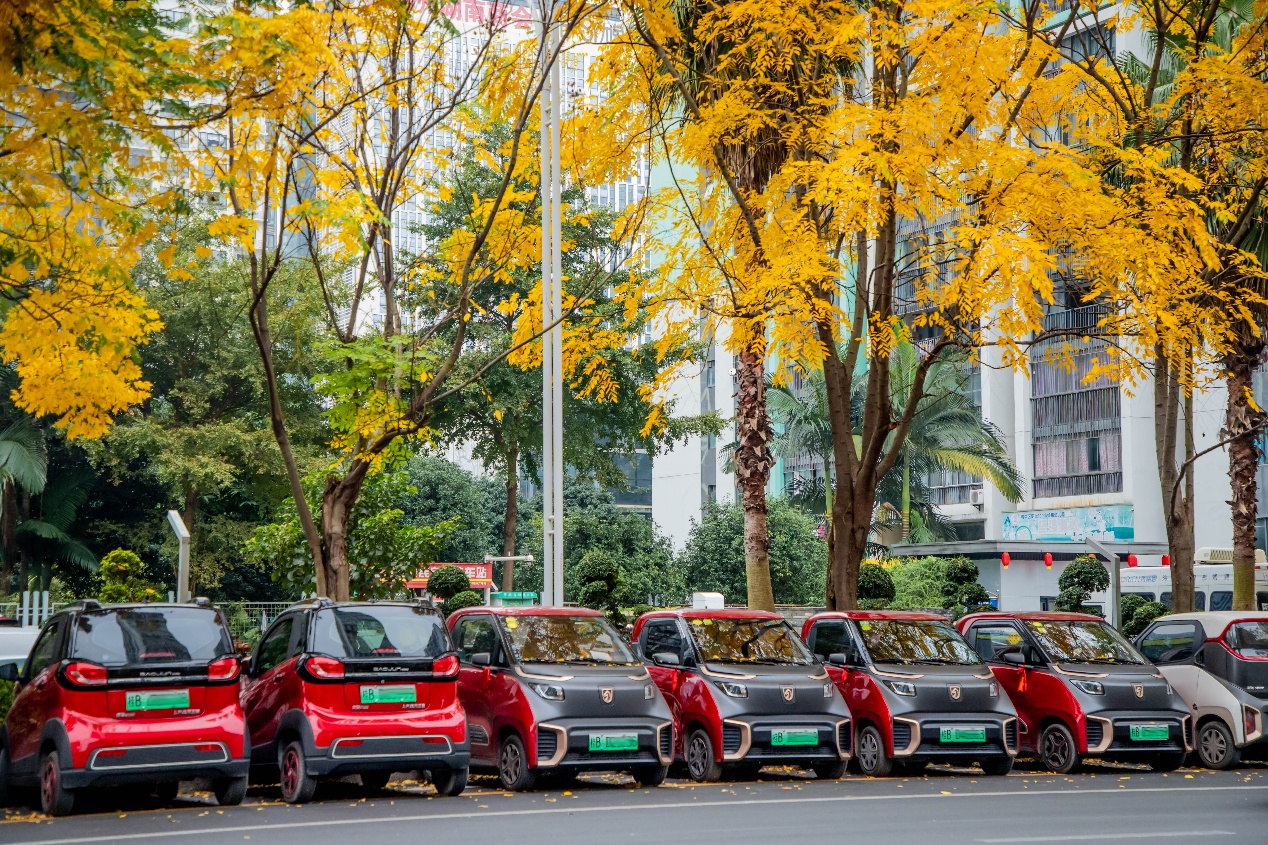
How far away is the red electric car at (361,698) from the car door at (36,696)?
5.91ft

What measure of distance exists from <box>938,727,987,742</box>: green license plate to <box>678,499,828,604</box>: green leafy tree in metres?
32.2

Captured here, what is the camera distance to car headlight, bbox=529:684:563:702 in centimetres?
1281

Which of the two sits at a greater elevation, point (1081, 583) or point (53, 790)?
point (1081, 583)

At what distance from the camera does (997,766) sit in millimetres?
15078

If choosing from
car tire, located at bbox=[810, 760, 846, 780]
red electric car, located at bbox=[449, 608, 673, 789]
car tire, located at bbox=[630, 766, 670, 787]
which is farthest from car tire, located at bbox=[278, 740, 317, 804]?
car tire, located at bbox=[810, 760, 846, 780]

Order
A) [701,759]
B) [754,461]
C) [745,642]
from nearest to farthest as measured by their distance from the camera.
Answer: [701,759], [745,642], [754,461]

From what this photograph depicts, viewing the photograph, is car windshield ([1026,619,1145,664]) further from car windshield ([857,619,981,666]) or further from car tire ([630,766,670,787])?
car tire ([630,766,670,787])

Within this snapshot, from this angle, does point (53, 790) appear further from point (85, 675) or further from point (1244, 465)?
point (1244, 465)

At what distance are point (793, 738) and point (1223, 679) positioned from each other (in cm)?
531

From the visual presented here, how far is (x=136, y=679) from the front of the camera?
36.1 ft

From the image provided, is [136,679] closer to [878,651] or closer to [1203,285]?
[878,651]

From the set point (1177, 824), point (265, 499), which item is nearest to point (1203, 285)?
point (1177, 824)

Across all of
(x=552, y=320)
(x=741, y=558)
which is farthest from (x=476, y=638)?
(x=741, y=558)

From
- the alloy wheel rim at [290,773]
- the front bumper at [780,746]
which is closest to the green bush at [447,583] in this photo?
the front bumper at [780,746]
